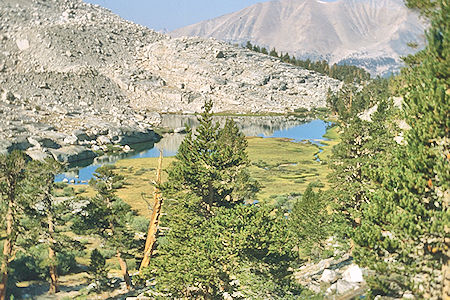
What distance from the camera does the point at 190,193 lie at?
2920 cm

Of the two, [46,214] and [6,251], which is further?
[46,214]

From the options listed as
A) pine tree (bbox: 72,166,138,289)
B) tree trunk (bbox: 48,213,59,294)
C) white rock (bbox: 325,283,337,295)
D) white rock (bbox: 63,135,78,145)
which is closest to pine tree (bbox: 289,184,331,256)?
white rock (bbox: 325,283,337,295)

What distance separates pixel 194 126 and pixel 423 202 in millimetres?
147673

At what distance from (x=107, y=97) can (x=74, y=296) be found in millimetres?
157686

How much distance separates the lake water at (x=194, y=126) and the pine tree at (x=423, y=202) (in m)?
73.0

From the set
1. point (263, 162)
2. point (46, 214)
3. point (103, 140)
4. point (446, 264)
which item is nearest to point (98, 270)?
point (46, 214)

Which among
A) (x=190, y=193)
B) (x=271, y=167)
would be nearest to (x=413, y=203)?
(x=190, y=193)

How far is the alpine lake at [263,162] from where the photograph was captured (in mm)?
69562

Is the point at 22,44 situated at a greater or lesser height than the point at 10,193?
greater

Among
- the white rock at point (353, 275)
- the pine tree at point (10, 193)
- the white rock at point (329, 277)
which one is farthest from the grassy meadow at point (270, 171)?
the white rock at point (353, 275)

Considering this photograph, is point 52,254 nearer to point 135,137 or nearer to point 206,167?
point 206,167

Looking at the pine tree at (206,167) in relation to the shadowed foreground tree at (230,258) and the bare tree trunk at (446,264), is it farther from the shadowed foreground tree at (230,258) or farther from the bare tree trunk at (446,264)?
the bare tree trunk at (446,264)

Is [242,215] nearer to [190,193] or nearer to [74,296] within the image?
[190,193]

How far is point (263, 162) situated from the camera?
318ft
